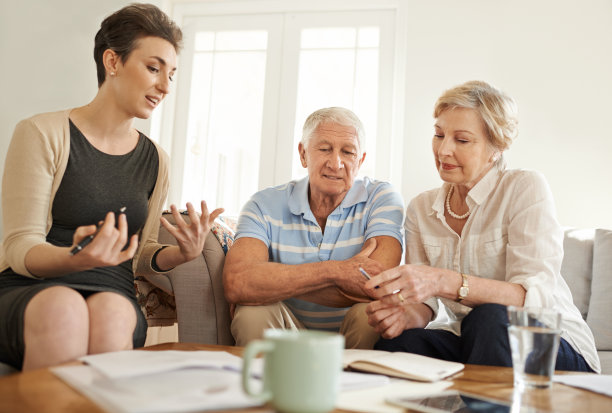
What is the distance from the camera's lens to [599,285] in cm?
211

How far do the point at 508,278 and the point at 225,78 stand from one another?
267cm

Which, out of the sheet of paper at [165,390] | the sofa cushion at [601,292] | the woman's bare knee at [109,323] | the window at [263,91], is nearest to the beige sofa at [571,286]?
the sofa cushion at [601,292]

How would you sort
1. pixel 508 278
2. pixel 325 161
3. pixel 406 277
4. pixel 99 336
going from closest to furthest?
pixel 99 336 → pixel 406 277 → pixel 508 278 → pixel 325 161

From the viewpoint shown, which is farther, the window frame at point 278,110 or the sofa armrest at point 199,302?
the window frame at point 278,110

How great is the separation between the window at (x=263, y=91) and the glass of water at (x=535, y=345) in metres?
2.39

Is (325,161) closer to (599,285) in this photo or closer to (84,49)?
(599,285)

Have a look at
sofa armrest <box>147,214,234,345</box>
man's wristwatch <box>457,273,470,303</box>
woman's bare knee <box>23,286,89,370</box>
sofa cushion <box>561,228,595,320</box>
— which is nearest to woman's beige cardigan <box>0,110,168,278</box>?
woman's bare knee <box>23,286,89,370</box>

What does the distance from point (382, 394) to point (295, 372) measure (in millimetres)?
255

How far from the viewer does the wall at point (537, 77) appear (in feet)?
9.41

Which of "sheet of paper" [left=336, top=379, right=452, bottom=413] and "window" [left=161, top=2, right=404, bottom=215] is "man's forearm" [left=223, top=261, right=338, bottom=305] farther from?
"window" [left=161, top=2, right=404, bottom=215]

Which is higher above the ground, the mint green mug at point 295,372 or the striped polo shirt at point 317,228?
the striped polo shirt at point 317,228

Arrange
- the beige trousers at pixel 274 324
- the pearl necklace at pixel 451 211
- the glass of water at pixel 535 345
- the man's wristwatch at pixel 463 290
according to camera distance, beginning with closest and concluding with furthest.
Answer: the glass of water at pixel 535 345, the man's wristwatch at pixel 463 290, the beige trousers at pixel 274 324, the pearl necklace at pixel 451 211

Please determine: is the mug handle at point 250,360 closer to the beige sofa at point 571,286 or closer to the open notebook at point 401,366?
the open notebook at point 401,366

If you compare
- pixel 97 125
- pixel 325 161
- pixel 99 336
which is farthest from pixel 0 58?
pixel 99 336
